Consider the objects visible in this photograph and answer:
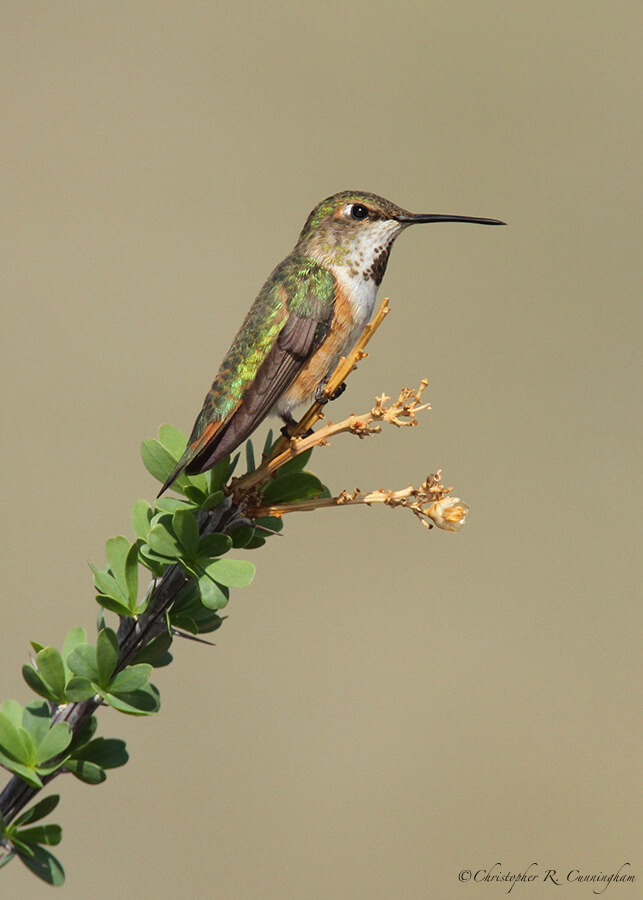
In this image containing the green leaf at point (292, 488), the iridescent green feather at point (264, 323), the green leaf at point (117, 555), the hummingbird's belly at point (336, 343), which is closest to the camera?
the green leaf at point (117, 555)

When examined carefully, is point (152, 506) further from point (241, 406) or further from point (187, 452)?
point (241, 406)

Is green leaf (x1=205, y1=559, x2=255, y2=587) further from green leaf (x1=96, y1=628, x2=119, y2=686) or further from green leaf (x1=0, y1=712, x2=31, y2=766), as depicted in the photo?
green leaf (x1=0, y1=712, x2=31, y2=766)

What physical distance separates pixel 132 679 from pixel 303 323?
Answer: 0.71m

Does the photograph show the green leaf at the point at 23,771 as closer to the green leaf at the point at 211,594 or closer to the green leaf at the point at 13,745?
the green leaf at the point at 13,745

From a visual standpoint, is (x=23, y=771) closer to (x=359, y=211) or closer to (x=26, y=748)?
(x=26, y=748)

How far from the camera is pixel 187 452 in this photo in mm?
994

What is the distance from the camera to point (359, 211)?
1.54m

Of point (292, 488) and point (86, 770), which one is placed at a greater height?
point (292, 488)

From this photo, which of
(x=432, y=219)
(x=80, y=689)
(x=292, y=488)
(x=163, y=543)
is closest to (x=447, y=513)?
(x=292, y=488)

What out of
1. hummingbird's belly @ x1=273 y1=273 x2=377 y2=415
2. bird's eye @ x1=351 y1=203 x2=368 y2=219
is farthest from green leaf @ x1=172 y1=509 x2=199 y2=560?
bird's eye @ x1=351 y1=203 x2=368 y2=219

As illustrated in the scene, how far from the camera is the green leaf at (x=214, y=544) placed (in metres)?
0.81

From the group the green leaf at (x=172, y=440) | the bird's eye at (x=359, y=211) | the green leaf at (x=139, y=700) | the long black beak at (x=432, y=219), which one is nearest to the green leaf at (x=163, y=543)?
Result: the green leaf at (x=139, y=700)

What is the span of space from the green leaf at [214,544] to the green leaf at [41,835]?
27 cm

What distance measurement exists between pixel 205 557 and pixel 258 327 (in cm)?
58
